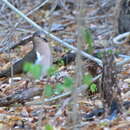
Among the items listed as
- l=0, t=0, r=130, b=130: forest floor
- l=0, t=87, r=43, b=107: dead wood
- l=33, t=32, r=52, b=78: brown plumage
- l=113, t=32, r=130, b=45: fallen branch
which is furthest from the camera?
l=33, t=32, r=52, b=78: brown plumage

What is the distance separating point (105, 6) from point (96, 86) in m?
5.60

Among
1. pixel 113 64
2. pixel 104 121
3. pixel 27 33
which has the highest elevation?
pixel 27 33

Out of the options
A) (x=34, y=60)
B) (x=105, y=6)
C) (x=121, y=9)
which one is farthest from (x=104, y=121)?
(x=105, y=6)

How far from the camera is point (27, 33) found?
1084 centimetres

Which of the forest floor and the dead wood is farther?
the dead wood

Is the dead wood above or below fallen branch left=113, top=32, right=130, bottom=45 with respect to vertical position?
below

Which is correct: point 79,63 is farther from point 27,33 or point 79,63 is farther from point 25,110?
point 27,33

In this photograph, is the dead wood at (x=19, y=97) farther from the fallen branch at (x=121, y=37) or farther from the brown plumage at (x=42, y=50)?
the fallen branch at (x=121, y=37)

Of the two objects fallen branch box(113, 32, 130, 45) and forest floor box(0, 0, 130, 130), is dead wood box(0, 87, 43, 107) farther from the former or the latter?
fallen branch box(113, 32, 130, 45)

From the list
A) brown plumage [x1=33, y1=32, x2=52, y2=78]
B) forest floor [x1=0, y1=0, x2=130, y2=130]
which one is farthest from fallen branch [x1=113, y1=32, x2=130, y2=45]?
brown plumage [x1=33, y1=32, x2=52, y2=78]

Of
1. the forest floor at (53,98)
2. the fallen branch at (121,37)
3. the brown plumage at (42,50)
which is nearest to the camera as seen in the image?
the forest floor at (53,98)

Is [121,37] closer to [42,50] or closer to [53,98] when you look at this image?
[42,50]

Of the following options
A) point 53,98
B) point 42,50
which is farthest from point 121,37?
point 53,98

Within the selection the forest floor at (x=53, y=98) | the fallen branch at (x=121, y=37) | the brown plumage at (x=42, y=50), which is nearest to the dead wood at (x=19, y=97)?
the forest floor at (x=53, y=98)
